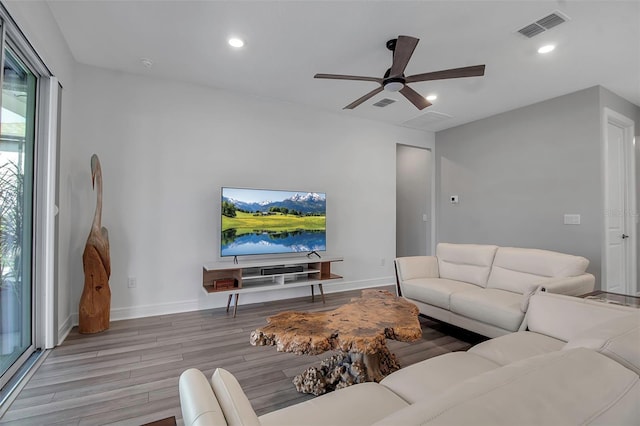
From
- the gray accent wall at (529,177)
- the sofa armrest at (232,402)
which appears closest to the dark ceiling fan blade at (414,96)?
the gray accent wall at (529,177)

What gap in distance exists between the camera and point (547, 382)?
21.5 inches

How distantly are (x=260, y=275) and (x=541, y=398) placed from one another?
326cm

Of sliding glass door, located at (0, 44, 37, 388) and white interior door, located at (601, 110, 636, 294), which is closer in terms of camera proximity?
sliding glass door, located at (0, 44, 37, 388)

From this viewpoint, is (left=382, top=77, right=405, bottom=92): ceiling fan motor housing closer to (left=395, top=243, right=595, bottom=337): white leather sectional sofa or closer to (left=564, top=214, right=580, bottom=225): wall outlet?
(left=395, top=243, right=595, bottom=337): white leather sectional sofa

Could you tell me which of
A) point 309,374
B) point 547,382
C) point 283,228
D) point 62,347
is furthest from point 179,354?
point 547,382

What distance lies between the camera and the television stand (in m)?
3.37

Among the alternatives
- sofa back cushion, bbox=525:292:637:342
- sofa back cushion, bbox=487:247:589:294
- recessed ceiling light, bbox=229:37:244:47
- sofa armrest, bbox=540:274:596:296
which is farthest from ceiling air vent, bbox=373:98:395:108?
sofa back cushion, bbox=525:292:637:342

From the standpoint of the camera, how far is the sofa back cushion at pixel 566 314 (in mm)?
1606

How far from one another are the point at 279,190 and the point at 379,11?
2.27m

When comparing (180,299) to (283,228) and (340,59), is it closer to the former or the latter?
(283,228)

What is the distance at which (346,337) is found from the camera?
168cm

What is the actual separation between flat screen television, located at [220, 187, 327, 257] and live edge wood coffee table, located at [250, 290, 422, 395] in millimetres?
1768

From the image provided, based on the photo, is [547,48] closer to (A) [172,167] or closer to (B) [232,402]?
(B) [232,402]

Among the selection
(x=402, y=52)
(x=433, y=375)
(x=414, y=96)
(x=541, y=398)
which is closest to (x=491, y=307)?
(x=433, y=375)
